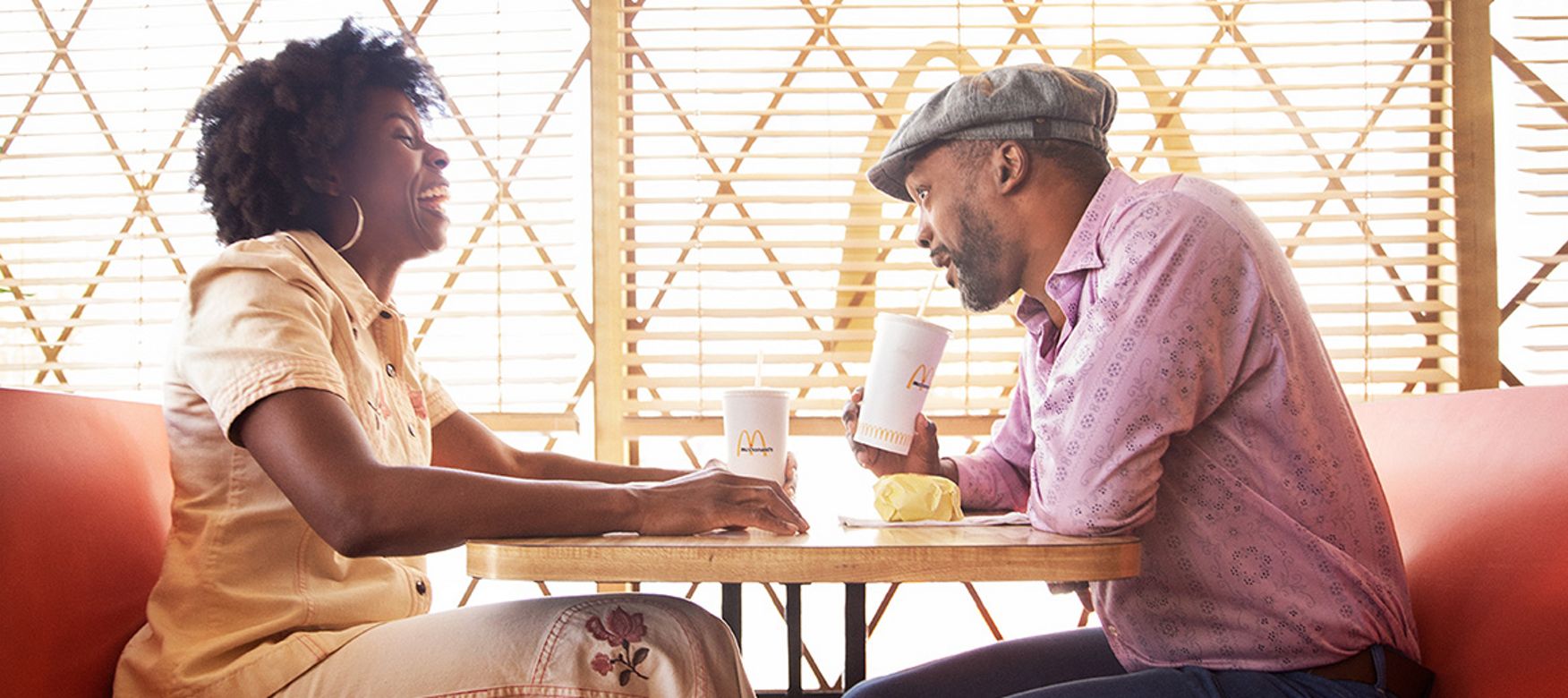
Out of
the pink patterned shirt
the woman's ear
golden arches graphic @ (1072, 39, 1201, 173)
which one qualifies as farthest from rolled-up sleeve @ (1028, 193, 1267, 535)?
golden arches graphic @ (1072, 39, 1201, 173)

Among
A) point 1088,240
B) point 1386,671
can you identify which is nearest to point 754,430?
point 1088,240

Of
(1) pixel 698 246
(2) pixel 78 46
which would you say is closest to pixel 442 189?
(1) pixel 698 246

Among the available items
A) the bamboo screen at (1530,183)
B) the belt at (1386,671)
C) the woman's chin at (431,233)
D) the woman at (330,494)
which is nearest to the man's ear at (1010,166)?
the woman at (330,494)

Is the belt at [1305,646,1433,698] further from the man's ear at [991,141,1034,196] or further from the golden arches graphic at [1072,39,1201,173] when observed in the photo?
the golden arches graphic at [1072,39,1201,173]

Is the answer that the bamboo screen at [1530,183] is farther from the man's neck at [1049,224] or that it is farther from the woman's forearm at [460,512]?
the woman's forearm at [460,512]

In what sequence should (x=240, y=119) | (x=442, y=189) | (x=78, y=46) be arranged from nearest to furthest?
(x=240, y=119) < (x=442, y=189) < (x=78, y=46)

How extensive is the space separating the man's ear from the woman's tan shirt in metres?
0.60

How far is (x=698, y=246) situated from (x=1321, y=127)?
3.49ft

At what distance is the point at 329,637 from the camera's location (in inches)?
36.6

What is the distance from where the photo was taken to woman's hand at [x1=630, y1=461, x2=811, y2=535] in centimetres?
87

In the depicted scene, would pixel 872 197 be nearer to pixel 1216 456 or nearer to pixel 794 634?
pixel 794 634

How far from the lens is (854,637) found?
141 cm

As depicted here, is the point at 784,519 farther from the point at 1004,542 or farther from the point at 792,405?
the point at 792,405

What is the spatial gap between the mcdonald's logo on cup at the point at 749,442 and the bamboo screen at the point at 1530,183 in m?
1.53
